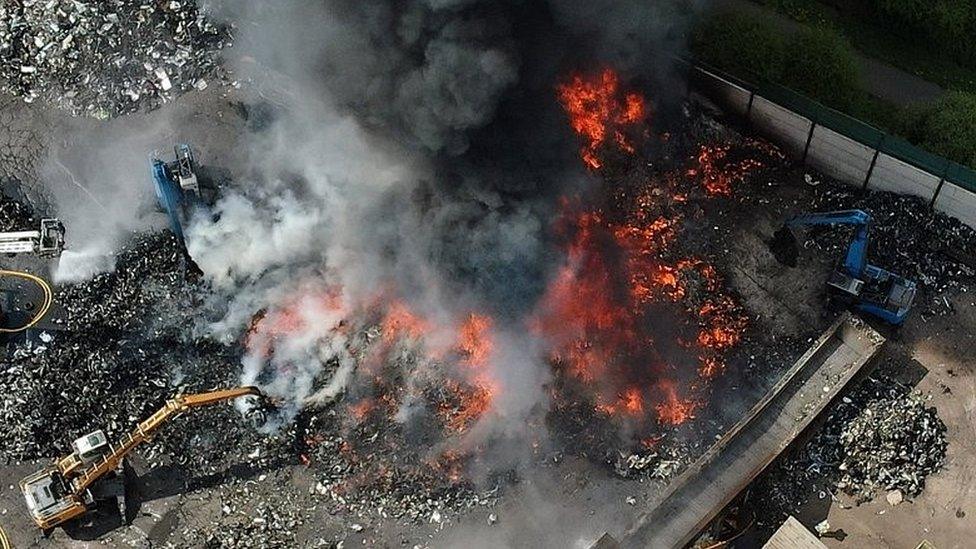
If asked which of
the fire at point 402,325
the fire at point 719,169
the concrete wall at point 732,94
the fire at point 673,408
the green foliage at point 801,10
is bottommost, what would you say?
the fire at point 673,408

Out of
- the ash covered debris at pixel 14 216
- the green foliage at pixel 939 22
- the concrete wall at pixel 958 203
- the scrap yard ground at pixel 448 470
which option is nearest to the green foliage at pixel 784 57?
the green foliage at pixel 939 22

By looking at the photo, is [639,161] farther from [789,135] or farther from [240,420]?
[240,420]

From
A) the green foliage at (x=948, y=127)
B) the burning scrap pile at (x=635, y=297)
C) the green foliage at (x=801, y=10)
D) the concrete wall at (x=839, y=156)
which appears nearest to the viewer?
the burning scrap pile at (x=635, y=297)

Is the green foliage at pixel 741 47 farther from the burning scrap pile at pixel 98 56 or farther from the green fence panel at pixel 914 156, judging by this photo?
the burning scrap pile at pixel 98 56

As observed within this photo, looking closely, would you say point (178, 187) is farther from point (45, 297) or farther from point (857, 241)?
point (857, 241)

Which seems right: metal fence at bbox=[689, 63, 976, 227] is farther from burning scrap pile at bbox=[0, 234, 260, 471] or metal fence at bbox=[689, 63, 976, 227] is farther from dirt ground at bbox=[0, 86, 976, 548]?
burning scrap pile at bbox=[0, 234, 260, 471]

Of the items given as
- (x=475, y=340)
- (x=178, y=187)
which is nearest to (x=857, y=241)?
(x=475, y=340)
